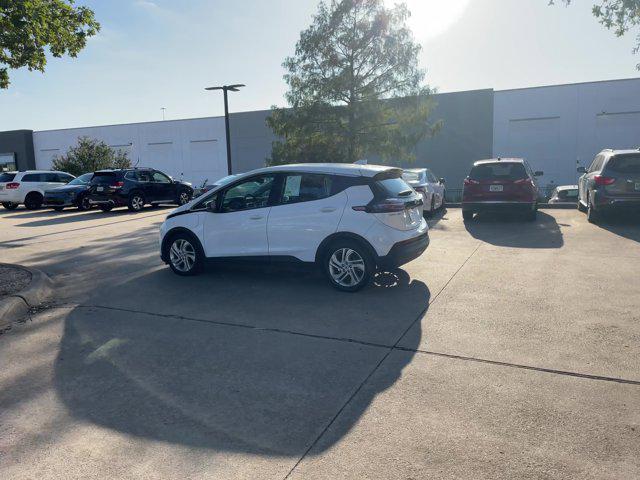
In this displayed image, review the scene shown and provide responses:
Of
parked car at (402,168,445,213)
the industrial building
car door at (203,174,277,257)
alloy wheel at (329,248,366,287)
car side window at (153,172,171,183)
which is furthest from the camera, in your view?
the industrial building

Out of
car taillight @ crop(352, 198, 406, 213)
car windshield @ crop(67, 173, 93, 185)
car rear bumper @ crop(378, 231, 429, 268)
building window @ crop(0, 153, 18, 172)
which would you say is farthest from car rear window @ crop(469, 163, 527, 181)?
building window @ crop(0, 153, 18, 172)

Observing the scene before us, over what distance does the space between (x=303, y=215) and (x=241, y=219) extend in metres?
1.02

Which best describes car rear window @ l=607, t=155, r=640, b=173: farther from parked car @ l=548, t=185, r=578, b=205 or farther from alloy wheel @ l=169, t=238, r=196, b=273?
alloy wheel @ l=169, t=238, r=196, b=273

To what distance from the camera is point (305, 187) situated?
22.6 ft

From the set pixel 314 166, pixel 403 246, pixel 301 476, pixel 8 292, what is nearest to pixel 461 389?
pixel 301 476

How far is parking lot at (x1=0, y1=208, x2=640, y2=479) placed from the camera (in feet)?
9.78

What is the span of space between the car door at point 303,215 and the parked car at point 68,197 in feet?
51.0

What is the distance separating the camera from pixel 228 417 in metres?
3.50

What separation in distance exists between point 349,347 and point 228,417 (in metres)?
1.52

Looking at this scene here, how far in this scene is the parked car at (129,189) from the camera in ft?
63.1

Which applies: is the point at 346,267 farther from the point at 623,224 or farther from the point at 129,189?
the point at 129,189

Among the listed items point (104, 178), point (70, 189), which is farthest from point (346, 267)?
point (70, 189)

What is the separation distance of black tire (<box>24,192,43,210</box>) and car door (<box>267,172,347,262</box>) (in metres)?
18.7

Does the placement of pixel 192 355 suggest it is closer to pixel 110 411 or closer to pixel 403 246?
pixel 110 411
